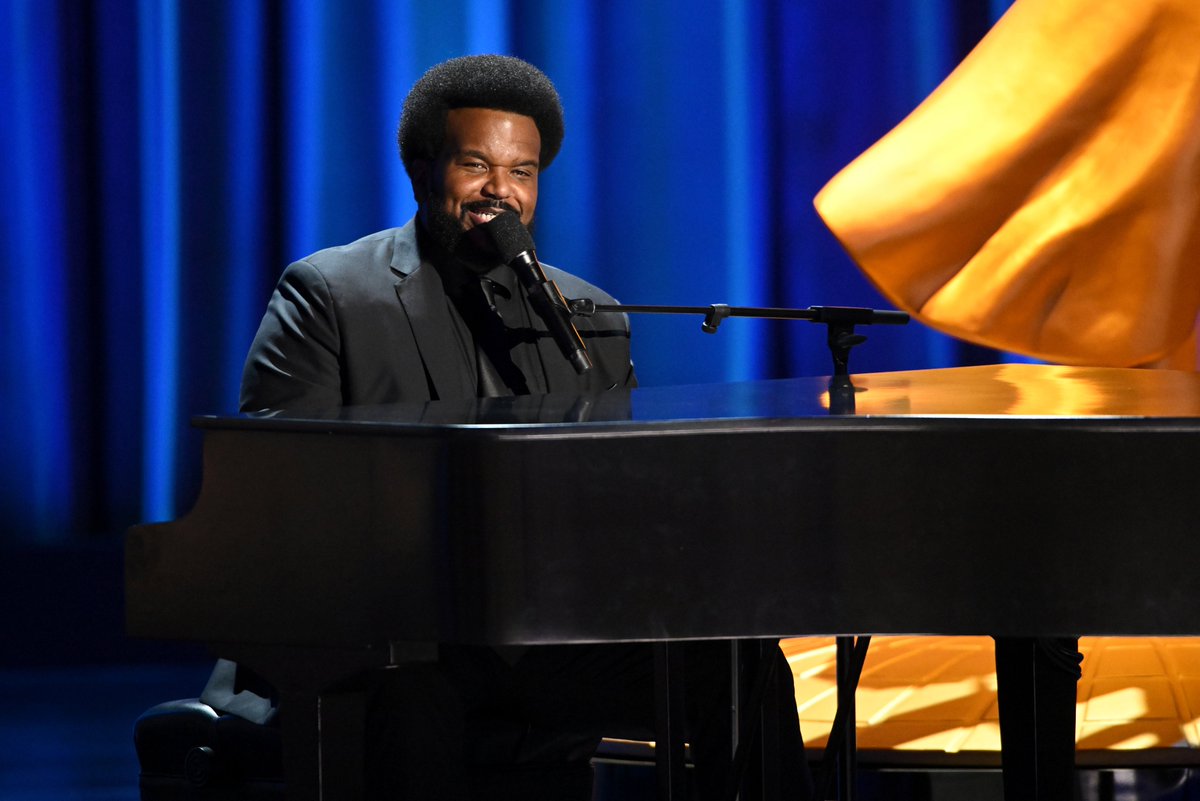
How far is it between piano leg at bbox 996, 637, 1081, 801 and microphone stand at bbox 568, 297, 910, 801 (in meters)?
0.24

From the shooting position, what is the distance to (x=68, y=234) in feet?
11.5

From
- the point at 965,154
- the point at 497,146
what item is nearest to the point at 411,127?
the point at 497,146

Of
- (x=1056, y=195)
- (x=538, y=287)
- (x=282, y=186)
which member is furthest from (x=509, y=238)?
(x=282, y=186)

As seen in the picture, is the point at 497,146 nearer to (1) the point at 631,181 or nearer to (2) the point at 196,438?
(1) the point at 631,181

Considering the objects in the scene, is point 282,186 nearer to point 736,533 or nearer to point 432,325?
point 432,325

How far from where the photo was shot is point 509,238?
184 centimetres

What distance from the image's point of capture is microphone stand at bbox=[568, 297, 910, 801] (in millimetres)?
1484

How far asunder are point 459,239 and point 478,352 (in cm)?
16

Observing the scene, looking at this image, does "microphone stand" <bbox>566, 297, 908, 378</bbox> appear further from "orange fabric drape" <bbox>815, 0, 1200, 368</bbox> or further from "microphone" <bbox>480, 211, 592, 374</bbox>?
"orange fabric drape" <bbox>815, 0, 1200, 368</bbox>

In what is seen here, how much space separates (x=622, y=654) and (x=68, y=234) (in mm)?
2181

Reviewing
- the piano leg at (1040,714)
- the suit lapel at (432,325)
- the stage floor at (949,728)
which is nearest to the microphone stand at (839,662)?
the stage floor at (949,728)

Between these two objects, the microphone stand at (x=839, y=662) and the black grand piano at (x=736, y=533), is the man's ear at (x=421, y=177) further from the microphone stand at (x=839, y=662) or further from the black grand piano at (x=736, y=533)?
the black grand piano at (x=736, y=533)

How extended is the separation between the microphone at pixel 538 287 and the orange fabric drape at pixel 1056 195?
0.72 metres

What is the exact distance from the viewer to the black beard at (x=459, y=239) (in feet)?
7.16
